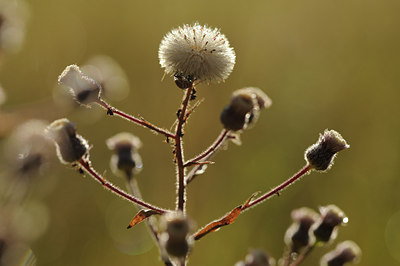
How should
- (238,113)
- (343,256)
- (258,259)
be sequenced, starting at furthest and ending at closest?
(343,256), (258,259), (238,113)

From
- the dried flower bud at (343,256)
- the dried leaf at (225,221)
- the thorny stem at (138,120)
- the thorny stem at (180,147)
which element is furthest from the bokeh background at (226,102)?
the dried flower bud at (343,256)

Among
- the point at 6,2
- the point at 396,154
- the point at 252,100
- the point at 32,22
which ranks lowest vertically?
the point at 396,154

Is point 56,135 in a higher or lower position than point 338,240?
higher

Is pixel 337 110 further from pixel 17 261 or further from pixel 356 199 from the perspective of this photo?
pixel 17 261

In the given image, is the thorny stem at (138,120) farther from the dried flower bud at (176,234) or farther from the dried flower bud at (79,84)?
the dried flower bud at (176,234)

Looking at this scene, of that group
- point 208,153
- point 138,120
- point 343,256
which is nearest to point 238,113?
point 208,153

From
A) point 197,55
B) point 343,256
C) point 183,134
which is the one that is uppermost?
point 197,55

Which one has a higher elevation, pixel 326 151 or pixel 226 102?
pixel 226 102

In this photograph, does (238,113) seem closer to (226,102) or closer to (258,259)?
(258,259)

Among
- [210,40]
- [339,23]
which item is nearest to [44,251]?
[210,40]
